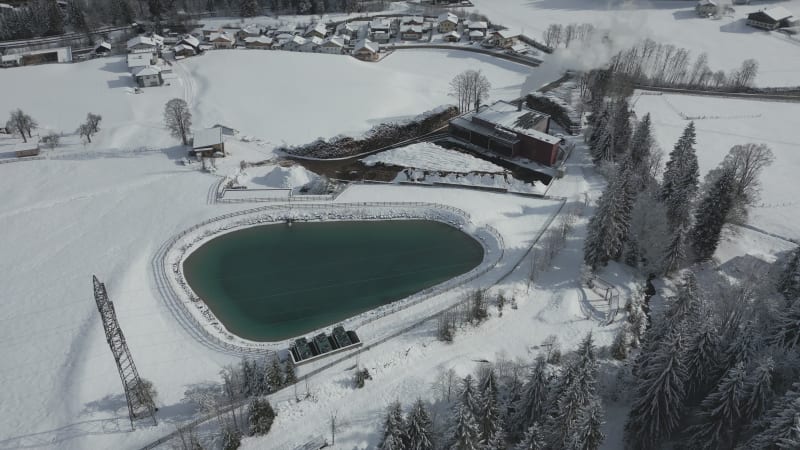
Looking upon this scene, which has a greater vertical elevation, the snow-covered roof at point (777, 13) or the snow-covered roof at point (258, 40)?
the snow-covered roof at point (777, 13)

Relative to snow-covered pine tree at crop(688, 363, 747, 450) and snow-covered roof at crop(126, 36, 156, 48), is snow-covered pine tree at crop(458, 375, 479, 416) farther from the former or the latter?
snow-covered roof at crop(126, 36, 156, 48)

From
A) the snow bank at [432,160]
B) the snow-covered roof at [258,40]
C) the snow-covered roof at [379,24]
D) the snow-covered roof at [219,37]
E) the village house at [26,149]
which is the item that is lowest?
the snow bank at [432,160]

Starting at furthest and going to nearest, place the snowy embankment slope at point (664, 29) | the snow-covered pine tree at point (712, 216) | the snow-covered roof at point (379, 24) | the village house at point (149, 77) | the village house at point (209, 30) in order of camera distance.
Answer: the snow-covered roof at point (379, 24) → the village house at point (209, 30) → the snowy embankment slope at point (664, 29) → the village house at point (149, 77) → the snow-covered pine tree at point (712, 216)

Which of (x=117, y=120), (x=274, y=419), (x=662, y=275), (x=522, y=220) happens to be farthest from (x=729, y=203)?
(x=117, y=120)

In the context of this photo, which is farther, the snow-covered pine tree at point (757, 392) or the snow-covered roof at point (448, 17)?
the snow-covered roof at point (448, 17)

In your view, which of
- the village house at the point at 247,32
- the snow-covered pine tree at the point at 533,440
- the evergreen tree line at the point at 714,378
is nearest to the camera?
the snow-covered pine tree at the point at 533,440

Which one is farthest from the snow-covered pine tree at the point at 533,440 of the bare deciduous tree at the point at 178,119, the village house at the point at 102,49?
the village house at the point at 102,49

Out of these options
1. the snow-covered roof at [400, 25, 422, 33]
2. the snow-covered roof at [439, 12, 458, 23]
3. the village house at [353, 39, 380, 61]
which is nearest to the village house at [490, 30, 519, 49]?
the snow-covered roof at [439, 12, 458, 23]

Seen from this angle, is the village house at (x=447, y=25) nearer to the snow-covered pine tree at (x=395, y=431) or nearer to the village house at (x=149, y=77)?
the village house at (x=149, y=77)
